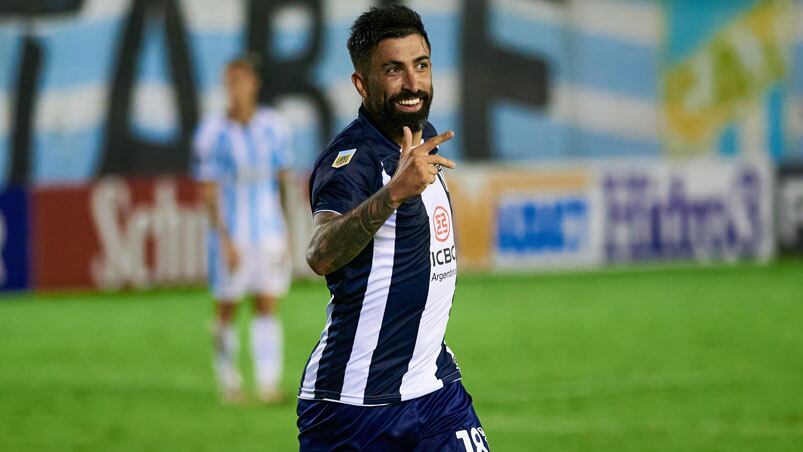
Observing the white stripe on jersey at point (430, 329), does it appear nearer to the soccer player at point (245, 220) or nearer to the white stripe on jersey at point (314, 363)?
the white stripe on jersey at point (314, 363)

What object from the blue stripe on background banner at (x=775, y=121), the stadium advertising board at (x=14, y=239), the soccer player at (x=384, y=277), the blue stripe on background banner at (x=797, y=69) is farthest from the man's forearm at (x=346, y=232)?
the blue stripe on background banner at (x=797, y=69)

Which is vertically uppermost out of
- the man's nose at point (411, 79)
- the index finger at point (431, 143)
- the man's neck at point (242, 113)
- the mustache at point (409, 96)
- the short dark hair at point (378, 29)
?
the man's neck at point (242, 113)

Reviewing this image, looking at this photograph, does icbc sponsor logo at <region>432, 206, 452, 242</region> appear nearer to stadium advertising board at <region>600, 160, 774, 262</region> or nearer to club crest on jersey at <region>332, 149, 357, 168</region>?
club crest on jersey at <region>332, 149, 357, 168</region>

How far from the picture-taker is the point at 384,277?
442 centimetres

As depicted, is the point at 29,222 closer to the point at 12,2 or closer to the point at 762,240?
the point at 12,2

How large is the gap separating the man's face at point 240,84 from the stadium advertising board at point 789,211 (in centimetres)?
1189

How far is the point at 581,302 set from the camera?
16.0m

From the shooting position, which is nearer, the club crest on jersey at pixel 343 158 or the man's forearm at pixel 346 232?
the man's forearm at pixel 346 232

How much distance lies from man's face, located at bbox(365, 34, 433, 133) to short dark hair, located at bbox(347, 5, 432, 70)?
0.8 inches

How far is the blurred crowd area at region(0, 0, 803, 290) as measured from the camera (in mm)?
20172

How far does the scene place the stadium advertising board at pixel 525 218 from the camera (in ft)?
63.7

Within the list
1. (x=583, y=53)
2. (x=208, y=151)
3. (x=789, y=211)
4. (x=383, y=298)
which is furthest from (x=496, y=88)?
(x=383, y=298)

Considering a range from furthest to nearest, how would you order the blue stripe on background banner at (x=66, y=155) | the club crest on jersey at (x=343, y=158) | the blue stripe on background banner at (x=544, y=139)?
1. the blue stripe on background banner at (x=544, y=139)
2. the blue stripe on background banner at (x=66, y=155)
3. the club crest on jersey at (x=343, y=158)

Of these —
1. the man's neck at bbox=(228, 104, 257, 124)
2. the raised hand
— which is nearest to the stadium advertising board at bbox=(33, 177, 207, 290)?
the man's neck at bbox=(228, 104, 257, 124)
